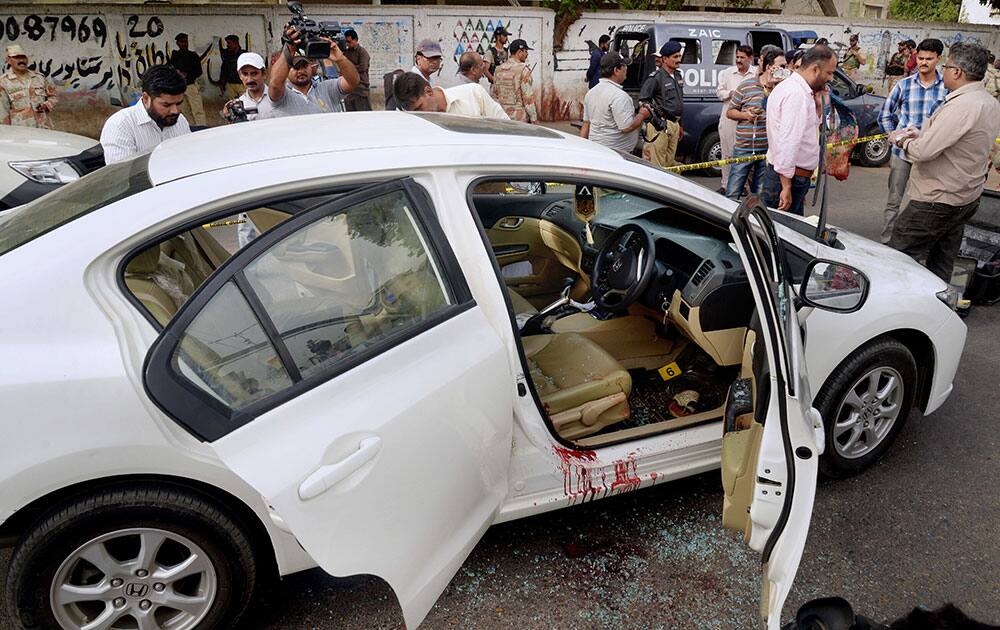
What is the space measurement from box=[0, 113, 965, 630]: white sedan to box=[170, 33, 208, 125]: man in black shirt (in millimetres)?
10046

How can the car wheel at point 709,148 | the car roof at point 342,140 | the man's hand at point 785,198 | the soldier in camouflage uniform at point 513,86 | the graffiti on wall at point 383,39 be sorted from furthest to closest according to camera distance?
the graffiti on wall at point 383,39, the car wheel at point 709,148, the soldier in camouflage uniform at point 513,86, the man's hand at point 785,198, the car roof at point 342,140

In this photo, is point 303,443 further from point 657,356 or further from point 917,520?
point 917,520

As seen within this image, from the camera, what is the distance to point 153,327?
202cm

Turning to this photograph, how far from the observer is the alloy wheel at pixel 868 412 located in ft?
10.2

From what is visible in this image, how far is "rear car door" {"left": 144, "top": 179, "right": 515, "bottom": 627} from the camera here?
1828 mm

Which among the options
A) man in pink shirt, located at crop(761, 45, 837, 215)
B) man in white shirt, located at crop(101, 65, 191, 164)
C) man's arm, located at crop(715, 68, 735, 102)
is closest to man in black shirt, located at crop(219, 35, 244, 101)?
man's arm, located at crop(715, 68, 735, 102)

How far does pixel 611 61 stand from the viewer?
252 inches

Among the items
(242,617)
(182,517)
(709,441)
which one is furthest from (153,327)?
(709,441)

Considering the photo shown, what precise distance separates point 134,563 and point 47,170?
4.07 meters

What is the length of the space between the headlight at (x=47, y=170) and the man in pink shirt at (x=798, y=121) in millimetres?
4928

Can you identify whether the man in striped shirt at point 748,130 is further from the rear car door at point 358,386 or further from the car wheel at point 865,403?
the rear car door at point 358,386

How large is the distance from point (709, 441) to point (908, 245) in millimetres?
2917

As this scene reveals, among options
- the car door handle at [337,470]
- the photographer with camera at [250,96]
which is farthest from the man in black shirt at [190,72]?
the car door handle at [337,470]

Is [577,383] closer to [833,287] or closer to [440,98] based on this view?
[833,287]
